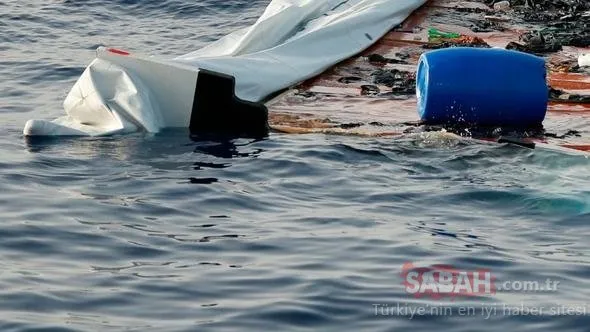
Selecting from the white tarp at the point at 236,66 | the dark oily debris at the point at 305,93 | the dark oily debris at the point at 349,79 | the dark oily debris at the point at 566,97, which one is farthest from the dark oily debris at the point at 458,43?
the dark oily debris at the point at 305,93

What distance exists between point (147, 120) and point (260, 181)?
1634 millimetres

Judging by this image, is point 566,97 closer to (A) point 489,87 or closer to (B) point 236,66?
(A) point 489,87

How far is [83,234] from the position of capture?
7.69 meters

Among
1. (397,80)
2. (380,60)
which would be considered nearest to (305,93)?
(397,80)

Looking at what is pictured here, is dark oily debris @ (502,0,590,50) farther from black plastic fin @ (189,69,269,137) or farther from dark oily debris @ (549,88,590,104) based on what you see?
black plastic fin @ (189,69,269,137)

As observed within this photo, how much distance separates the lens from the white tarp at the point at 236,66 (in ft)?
34.2

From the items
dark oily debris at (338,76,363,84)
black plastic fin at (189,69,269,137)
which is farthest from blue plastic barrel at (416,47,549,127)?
dark oily debris at (338,76,363,84)

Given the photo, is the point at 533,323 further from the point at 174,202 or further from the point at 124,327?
the point at 174,202

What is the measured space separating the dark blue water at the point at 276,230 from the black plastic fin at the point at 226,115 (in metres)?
0.29

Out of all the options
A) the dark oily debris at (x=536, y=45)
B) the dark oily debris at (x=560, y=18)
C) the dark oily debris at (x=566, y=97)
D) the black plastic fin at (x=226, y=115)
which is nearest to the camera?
the black plastic fin at (x=226, y=115)

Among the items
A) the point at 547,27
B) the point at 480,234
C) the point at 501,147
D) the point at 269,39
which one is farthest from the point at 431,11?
the point at 480,234

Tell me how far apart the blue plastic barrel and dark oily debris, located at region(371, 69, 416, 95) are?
1.37 metres

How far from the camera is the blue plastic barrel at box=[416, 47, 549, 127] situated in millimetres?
10516

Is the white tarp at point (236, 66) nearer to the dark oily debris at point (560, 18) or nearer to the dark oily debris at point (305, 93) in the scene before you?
the dark oily debris at point (305, 93)
